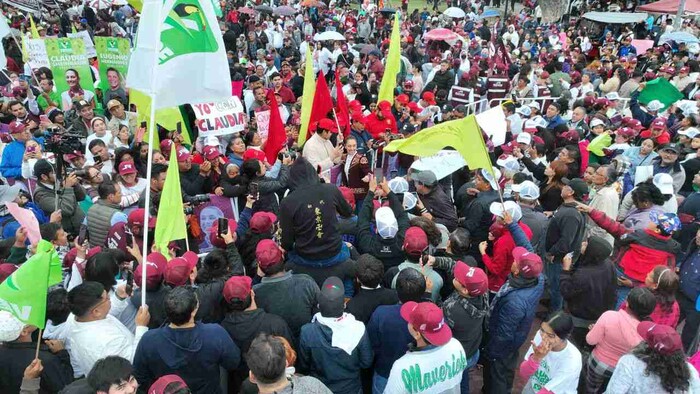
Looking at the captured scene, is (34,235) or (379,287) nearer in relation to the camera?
(379,287)

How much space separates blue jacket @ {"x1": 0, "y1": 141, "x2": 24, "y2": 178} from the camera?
6.98 metres

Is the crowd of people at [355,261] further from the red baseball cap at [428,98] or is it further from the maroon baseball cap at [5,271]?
the maroon baseball cap at [5,271]

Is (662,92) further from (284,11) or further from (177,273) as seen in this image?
(284,11)

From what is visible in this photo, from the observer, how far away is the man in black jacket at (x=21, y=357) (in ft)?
10.8

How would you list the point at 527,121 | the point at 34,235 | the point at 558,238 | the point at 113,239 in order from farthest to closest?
the point at 527,121, the point at 558,238, the point at 113,239, the point at 34,235

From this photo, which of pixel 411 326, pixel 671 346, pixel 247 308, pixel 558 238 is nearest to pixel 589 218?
pixel 558 238

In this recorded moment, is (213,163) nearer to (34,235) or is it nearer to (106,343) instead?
(34,235)

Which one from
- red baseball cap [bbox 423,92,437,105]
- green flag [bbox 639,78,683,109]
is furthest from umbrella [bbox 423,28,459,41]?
red baseball cap [bbox 423,92,437,105]

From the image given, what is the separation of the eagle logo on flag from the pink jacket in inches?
146

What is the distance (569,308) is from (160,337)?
3.53 meters

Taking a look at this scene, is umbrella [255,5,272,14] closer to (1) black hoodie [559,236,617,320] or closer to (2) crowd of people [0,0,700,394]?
(2) crowd of people [0,0,700,394]

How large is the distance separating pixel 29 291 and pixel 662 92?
1206 centimetres

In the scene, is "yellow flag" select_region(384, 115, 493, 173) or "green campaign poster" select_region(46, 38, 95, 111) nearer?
"yellow flag" select_region(384, 115, 493, 173)

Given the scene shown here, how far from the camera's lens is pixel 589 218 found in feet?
20.2
